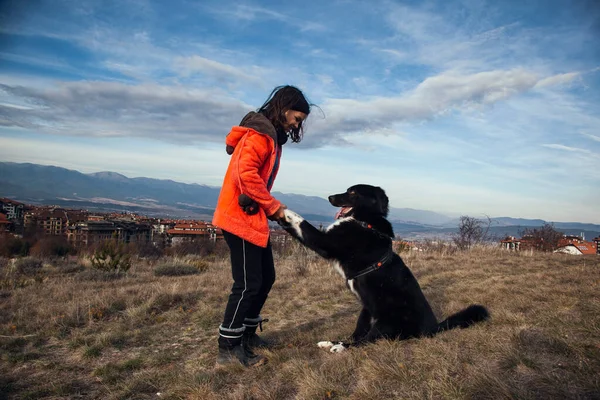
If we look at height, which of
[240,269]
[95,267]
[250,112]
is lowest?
[95,267]

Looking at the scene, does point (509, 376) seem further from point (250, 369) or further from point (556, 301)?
point (556, 301)

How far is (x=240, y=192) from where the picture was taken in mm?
2840

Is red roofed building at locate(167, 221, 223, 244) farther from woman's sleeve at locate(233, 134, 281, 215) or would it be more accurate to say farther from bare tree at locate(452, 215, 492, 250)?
woman's sleeve at locate(233, 134, 281, 215)

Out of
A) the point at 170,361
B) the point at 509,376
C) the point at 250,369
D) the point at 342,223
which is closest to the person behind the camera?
the point at 509,376

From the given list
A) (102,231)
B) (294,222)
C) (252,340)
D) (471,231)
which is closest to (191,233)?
(102,231)

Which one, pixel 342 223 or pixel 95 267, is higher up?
pixel 342 223

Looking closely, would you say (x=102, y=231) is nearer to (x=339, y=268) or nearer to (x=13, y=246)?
(x=13, y=246)

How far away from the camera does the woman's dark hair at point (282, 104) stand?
123 inches

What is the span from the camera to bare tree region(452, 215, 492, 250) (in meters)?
12.1

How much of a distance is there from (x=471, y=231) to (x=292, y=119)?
11427 millimetres

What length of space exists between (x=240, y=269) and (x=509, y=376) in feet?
6.01

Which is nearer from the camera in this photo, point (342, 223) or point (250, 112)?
point (250, 112)

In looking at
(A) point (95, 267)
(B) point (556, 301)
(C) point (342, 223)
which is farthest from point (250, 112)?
(A) point (95, 267)

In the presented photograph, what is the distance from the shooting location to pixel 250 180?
107 inches
